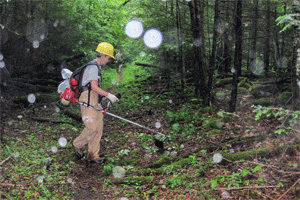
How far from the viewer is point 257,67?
16.1 meters

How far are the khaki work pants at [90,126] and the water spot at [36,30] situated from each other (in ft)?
20.6

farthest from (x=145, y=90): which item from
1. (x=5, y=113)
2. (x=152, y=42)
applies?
(x=5, y=113)

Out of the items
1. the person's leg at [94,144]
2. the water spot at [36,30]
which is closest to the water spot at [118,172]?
the person's leg at [94,144]

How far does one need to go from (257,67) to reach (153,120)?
11081 mm

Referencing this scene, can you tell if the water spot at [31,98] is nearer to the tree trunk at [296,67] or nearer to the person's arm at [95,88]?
the person's arm at [95,88]

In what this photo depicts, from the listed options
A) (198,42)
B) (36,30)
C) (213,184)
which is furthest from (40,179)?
(36,30)

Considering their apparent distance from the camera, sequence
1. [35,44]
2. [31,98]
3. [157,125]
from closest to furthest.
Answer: [157,125] → [31,98] → [35,44]

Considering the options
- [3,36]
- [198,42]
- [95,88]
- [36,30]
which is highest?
[36,30]

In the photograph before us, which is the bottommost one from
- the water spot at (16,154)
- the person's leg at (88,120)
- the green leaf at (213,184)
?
the water spot at (16,154)

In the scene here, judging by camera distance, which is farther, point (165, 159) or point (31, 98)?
point (31, 98)

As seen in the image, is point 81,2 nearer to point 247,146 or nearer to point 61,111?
point 61,111

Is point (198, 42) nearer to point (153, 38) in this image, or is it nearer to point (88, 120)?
point (153, 38)

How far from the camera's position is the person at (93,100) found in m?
5.30

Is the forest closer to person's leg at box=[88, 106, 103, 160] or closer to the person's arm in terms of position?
person's leg at box=[88, 106, 103, 160]
